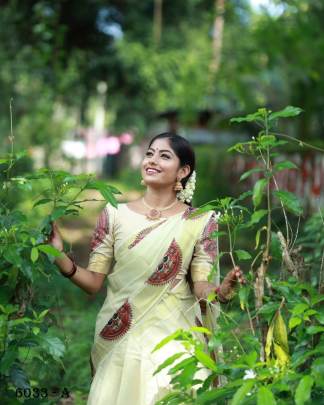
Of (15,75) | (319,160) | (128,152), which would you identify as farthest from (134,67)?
(128,152)

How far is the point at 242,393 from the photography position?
188cm

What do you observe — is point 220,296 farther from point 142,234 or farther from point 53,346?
point 53,346

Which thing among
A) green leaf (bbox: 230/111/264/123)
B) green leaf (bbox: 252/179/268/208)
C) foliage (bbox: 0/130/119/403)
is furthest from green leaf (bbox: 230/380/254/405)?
green leaf (bbox: 230/111/264/123)

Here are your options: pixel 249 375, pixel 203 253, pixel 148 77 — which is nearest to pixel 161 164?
pixel 203 253

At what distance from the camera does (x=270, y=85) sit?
41.4 ft

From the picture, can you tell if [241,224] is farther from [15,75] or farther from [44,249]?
[15,75]

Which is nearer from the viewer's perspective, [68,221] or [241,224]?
[241,224]

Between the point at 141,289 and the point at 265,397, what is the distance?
1243 mm

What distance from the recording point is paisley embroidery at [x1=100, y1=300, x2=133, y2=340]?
10.0 ft

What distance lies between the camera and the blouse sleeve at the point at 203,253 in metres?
3.09

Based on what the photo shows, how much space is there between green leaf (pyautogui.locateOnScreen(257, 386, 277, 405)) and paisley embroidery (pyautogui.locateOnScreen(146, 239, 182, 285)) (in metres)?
1.20

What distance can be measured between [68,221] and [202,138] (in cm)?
969

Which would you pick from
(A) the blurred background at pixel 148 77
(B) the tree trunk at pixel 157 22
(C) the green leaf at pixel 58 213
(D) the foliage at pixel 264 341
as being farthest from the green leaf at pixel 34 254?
(B) the tree trunk at pixel 157 22

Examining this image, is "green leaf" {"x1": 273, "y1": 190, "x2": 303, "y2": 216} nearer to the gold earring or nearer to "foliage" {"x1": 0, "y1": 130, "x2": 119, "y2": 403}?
"foliage" {"x1": 0, "y1": 130, "x2": 119, "y2": 403}
